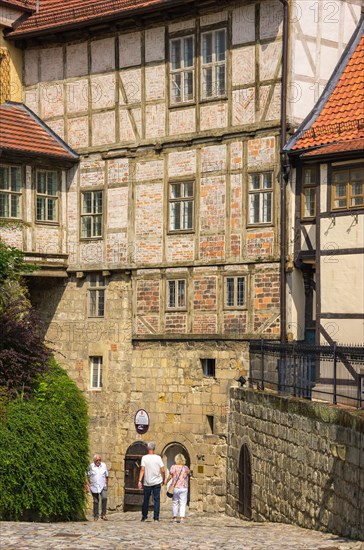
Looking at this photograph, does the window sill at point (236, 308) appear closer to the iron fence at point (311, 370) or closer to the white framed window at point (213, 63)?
the iron fence at point (311, 370)

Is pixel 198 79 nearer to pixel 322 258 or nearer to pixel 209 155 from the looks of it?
pixel 209 155

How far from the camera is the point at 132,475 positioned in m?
28.9

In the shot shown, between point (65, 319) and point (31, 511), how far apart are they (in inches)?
337

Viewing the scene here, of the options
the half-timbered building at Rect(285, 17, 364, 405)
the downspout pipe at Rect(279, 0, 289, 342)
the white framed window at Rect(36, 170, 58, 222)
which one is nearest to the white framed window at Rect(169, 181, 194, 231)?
the downspout pipe at Rect(279, 0, 289, 342)

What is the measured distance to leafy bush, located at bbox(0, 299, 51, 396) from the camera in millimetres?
23859

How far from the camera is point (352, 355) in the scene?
18859 mm

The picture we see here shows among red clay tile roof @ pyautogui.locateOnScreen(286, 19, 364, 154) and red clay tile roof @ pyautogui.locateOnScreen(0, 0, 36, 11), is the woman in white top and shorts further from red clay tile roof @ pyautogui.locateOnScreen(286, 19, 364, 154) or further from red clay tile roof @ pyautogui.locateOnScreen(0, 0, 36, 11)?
red clay tile roof @ pyautogui.locateOnScreen(0, 0, 36, 11)

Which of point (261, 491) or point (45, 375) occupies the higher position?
point (45, 375)

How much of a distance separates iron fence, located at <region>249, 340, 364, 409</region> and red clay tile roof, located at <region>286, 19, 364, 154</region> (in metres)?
4.17

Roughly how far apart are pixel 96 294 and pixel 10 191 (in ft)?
10.2

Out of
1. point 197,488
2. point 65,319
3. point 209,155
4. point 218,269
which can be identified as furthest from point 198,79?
point 197,488

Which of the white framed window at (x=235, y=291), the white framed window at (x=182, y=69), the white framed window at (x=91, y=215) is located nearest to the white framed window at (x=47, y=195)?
the white framed window at (x=91, y=215)

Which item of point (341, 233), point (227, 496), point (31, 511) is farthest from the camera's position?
point (227, 496)

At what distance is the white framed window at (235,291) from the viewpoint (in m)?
26.8
